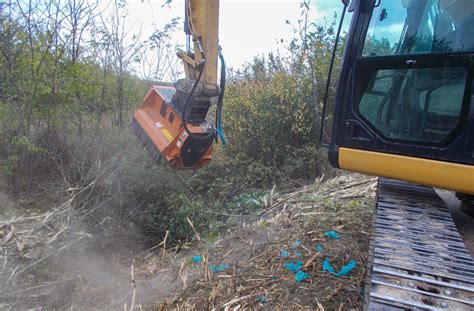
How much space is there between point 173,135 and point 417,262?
241 cm

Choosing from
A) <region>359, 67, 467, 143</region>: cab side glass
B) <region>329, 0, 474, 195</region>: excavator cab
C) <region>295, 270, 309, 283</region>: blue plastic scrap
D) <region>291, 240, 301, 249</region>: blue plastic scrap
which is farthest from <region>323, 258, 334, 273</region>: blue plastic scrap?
<region>359, 67, 467, 143</region>: cab side glass

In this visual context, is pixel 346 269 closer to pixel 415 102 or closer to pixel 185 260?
pixel 415 102

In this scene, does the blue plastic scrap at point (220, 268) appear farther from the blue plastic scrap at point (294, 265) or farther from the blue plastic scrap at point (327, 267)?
the blue plastic scrap at point (327, 267)

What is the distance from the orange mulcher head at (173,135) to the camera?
3.47m

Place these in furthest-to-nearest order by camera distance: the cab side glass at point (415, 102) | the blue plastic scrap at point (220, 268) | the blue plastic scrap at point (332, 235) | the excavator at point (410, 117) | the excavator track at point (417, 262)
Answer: the blue plastic scrap at point (332, 235) < the blue plastic scrap at point (220, 268) < the cab side glass at point (415, 102) < the excavator at point (410, 117) < the excavator track at point (417, 262)

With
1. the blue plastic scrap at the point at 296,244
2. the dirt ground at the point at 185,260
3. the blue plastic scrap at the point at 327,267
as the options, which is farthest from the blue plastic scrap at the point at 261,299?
the blue plastic scrap at the point at 296,244

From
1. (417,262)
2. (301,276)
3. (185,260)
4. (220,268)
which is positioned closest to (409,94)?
(417,262)

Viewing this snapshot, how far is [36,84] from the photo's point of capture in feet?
16.5

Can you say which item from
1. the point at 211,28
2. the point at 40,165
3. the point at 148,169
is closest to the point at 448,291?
the point at 211,28

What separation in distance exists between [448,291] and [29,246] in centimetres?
354

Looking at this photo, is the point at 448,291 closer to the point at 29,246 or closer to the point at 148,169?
the point at 29,246

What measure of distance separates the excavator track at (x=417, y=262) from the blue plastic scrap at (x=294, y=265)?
62 cm

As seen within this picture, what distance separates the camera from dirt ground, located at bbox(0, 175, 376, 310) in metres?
2.37

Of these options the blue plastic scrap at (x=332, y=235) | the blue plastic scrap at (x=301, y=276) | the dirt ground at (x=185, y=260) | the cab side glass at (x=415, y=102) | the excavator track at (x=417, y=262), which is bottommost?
the dirt ground at (x=185, y=260)
